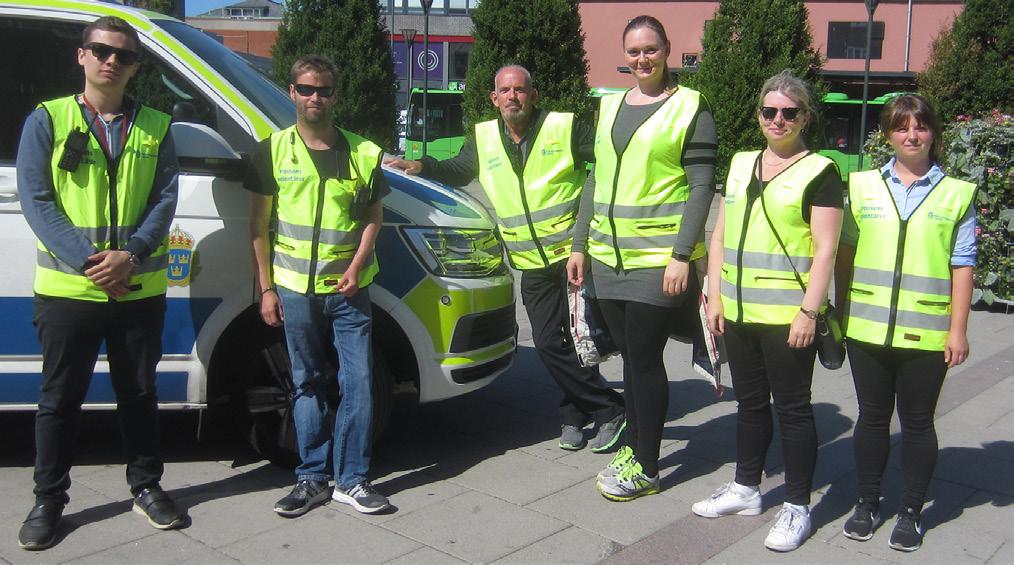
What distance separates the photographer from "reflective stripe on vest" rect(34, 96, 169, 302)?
3.69m

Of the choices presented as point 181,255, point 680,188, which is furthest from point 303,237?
point 680,188

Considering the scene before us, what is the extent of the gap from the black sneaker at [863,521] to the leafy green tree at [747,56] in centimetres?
1799

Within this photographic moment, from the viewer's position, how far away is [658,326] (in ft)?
13.8

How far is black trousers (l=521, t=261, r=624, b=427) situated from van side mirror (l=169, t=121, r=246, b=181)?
1493mm

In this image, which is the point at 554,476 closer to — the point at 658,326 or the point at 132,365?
the point at 658,326

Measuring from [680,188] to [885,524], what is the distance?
1.60m

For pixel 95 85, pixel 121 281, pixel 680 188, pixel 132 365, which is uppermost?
pixel 95 85

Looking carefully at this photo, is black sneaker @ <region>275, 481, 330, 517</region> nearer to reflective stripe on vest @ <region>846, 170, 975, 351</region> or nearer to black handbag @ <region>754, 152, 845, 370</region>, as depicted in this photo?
black handbag @ <region>754, 152, 845, 370</region>

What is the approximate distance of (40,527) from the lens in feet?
→ 12.4

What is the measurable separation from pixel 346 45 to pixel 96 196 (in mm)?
19177

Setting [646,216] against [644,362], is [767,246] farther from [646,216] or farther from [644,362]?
[644,362]

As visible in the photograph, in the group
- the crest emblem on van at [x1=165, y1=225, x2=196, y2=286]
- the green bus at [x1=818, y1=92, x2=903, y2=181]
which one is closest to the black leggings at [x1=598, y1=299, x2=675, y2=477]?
the crest emblem on van at [x1=165, y1=225, x2=196, y2=286]

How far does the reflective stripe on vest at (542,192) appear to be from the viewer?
15.5 feet

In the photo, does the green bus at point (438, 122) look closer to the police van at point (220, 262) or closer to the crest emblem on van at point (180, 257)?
the police van at point (220, 262)
